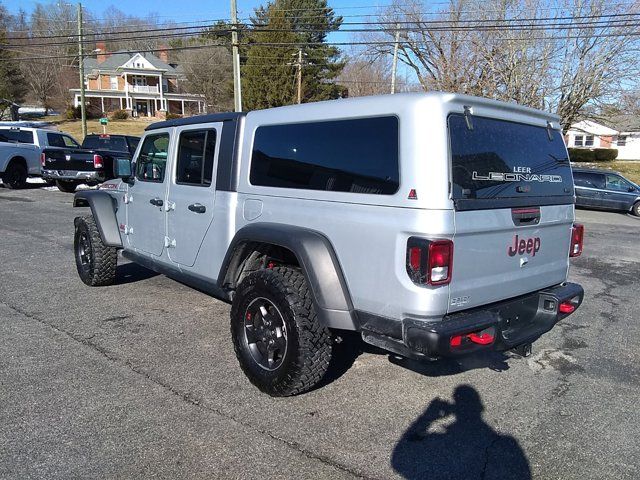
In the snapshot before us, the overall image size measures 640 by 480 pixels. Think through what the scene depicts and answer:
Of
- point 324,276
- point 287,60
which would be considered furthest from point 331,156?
point 287,60

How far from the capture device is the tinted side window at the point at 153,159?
5.10 meters

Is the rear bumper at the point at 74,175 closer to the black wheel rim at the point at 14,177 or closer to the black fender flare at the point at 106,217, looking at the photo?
the black wheel rim at the point at 14,177

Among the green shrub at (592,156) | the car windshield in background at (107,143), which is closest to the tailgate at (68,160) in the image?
the car windshield in background at (107,143)

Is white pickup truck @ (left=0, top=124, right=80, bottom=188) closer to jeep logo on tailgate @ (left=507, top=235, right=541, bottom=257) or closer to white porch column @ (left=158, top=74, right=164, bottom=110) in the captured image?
jeep logo on tailgate @ (left=507, top=235, right=541, bottom=257)

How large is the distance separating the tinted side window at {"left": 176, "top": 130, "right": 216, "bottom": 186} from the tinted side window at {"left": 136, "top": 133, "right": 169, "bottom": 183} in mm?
298

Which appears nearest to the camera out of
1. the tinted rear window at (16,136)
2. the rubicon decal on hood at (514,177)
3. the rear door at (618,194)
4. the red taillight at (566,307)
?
the rubicon decal on hood at (514,177)

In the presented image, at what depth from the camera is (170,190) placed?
490 centimetres

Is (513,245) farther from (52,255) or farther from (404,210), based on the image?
(52,255)

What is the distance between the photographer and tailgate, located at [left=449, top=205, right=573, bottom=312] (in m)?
3.09

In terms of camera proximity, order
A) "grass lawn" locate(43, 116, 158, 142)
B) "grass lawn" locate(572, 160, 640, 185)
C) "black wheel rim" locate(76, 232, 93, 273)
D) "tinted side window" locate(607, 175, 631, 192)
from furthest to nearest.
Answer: "grass lawn" locate(43, 116, 158, 142)
"grass lawn" locate(572, 160, 640, 185)
"tinted side window" locate(607, 175, 631, 192)
"black wheel rim" locate(76, 232, 93, 273)

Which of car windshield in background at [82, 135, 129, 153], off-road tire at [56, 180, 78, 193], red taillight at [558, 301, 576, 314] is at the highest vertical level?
car windshield in background at [82, 135, 129, 153]

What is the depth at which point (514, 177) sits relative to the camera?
136 inches

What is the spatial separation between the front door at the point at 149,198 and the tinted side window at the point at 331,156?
4.72 ft

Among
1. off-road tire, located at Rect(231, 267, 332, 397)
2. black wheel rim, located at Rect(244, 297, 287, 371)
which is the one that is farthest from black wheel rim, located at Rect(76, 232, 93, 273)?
off-road tire, located at Rect(231, 267, 332, 397)
